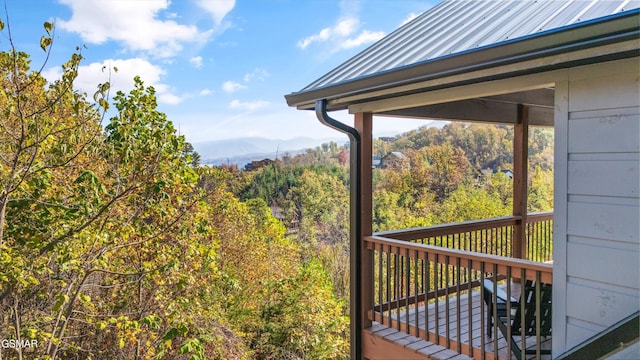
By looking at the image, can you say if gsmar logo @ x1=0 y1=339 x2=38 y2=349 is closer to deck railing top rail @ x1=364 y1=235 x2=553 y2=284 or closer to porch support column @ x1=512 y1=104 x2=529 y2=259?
deck railing top rail @ x1=364 y1=235 x2=553 y2=284

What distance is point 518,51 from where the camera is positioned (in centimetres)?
233

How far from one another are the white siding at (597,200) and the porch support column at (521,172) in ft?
9.08

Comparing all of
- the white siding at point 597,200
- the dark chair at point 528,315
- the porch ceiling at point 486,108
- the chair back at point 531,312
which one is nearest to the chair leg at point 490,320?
the dark chair at point 528,315

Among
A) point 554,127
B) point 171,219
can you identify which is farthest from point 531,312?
point 171,219

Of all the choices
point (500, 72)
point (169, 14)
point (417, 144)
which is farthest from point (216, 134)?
point (500, 72)

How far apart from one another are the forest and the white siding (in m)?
3.26

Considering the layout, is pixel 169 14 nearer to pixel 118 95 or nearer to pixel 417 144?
pixel 118 95

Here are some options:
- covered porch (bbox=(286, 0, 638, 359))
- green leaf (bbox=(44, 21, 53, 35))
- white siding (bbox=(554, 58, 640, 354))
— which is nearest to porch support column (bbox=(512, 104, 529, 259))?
covered porch (bbox=(286, 0, 638, 359))

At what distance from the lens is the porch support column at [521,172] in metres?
5.25

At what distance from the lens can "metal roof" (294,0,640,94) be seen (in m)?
2.36

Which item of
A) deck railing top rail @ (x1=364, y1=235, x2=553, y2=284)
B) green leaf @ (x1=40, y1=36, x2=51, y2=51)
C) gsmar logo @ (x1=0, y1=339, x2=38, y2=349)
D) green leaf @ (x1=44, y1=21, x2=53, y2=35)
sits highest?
green leaf @ (x1=44, y1=21, x2=53, y2=35)

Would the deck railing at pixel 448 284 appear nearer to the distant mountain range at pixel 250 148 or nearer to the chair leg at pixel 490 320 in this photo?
the chair leg at pixel 490 320

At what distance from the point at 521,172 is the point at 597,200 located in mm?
2959

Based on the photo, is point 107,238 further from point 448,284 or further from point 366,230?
point 448,284
